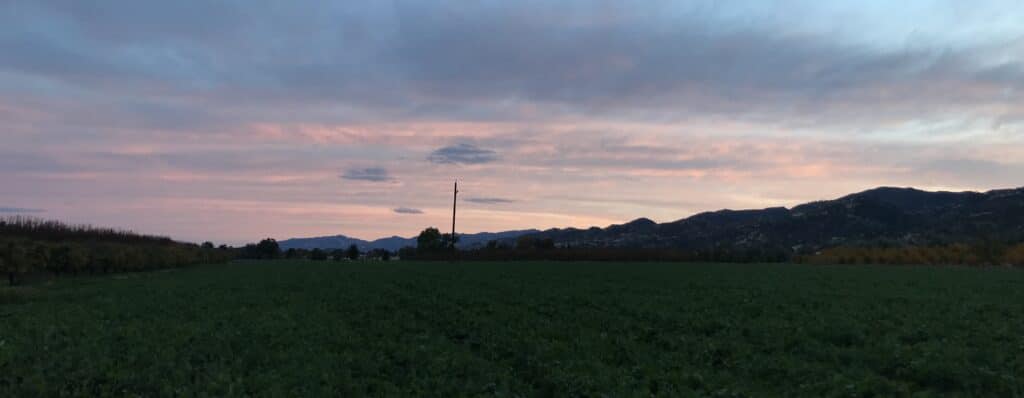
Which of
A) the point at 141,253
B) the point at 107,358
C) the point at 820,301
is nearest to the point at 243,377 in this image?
the point at 107,358

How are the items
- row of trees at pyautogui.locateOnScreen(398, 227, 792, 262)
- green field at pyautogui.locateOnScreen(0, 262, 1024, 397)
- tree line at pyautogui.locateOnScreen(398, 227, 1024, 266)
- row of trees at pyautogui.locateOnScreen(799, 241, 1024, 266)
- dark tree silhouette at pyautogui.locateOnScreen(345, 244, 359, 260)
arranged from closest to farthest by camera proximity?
green field at pyautogui.locateOnScreen(0, 262, 1024, 397) → row of trees at pyautogui.locateOnScreen(799, 241, 1024, 266) → tree line at pyautogui.locateOnScreen(398, 227, 1024, 266) → row of trees at pyautogui.locateOnScreen(398, 227, 792, 262) → dark tree silhouette at pyautogui.locateOnScreen(345, 244, 359, 260)

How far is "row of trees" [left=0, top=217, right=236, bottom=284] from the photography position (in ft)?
165

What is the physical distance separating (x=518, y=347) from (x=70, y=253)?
57.6m

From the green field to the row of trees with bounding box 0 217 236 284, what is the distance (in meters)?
24.2

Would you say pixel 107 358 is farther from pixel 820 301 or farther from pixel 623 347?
pixel 820 301

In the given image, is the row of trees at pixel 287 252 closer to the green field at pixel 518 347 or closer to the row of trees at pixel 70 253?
the row of trees at pixel 70 253

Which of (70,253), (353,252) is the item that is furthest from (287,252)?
(70,253)

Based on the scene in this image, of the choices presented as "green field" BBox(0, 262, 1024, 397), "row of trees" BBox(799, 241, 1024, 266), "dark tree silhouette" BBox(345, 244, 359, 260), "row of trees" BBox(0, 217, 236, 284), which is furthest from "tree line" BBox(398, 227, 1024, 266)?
"green field" BBox(0, 262, 1024, 397)

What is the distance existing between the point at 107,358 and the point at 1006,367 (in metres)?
21.0

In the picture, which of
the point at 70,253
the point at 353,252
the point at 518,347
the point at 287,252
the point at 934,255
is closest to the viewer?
the point at 518,347

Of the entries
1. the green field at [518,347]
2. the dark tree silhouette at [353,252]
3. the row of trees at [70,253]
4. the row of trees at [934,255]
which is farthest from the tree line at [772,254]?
the green field at [518,347]

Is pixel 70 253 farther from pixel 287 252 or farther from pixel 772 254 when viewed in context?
pixel 287 252

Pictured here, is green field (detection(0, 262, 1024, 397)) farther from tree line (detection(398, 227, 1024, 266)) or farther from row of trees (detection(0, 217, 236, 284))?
tree line (detection(398, 227, 1024, 266))

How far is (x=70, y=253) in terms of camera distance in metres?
59.3
